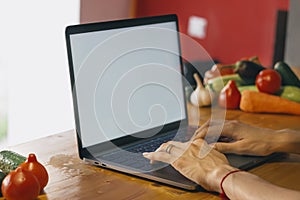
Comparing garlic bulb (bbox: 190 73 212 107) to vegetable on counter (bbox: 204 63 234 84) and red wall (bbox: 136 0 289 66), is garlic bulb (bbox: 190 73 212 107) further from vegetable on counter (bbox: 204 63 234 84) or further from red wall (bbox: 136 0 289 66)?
red wall (bbox: 136 0 289 66)

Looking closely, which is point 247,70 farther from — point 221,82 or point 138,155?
point 138,155

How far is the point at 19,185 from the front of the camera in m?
1.30

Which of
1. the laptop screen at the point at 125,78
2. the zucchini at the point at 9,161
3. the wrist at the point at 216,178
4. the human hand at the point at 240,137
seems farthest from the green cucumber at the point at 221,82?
the zucchini at the point at 9,161

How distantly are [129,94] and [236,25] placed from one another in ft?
8.49

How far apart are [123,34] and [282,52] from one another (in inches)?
104

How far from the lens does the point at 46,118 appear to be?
3852mm

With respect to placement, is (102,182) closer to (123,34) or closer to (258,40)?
(123,34)

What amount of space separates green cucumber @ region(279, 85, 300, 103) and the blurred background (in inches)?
68.3

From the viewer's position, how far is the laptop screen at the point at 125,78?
1.61m

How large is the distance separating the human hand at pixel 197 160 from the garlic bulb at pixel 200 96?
1.98ft

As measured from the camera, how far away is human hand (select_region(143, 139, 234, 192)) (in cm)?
145

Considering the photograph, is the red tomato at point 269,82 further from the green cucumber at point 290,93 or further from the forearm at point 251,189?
the forearm at point 251,189

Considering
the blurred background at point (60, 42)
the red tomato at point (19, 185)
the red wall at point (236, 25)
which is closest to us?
the red tomato at point (19, 185)

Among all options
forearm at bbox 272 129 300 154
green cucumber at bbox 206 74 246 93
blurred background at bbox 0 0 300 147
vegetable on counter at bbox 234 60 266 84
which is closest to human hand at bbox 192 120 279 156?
forearm at bbox 272 129 300 154
